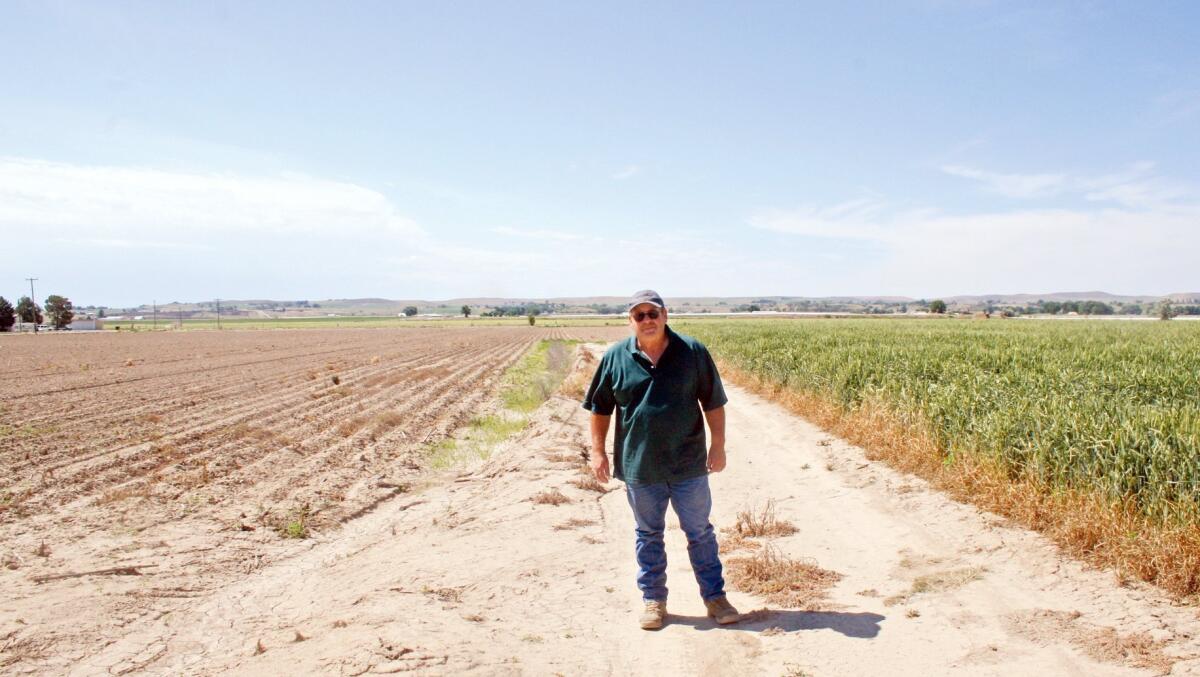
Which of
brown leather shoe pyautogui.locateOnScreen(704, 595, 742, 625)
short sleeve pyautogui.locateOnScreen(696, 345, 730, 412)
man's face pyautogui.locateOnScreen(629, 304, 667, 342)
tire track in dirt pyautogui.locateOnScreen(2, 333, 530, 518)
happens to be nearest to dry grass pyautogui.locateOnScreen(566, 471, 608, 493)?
brown leather shoe pyautogui.locateOnScreen(704, 595, 742, 625)

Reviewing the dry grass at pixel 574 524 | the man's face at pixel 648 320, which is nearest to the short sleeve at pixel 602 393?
the man's face at pixel 648 320

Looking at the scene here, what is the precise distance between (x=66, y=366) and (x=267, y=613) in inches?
1343

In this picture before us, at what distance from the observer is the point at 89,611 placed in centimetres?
619

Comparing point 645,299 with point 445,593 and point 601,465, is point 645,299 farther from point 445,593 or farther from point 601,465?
point 445,593

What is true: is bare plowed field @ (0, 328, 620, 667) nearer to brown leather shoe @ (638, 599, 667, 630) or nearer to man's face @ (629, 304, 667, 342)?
brown leather shoe @ (638, 599, 667, 630)

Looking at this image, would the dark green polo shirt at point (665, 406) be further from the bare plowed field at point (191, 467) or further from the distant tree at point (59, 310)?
the distant tree at point (59, 310)

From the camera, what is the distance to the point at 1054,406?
26.9 feet

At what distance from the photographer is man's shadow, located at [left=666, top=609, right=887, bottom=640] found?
512cm

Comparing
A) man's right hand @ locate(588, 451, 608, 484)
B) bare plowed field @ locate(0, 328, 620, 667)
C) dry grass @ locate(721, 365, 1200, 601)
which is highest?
man's right hand @ locate(588, 451, 608, 484)

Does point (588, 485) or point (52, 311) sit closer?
point (588, 485)

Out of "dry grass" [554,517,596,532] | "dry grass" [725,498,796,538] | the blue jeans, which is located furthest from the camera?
"dry grass" [554,517,596,532]

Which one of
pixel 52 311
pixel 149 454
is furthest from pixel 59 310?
pixel 149 454

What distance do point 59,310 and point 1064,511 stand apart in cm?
14456

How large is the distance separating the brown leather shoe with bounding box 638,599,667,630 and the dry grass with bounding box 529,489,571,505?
3976mm
